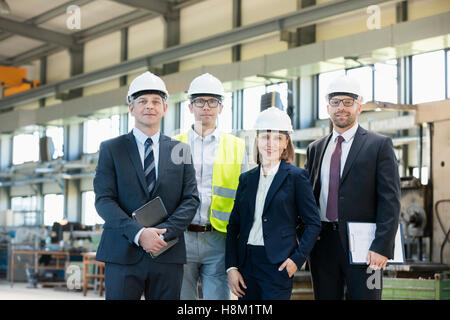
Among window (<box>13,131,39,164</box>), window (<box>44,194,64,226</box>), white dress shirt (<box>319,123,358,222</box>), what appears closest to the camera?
white dress shirt (<box>319,123,358,222</box>)

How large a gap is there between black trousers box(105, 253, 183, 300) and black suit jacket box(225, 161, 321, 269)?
1.21 feet

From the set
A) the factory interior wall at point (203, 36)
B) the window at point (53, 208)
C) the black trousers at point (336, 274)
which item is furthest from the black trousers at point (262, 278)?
the window at point (53, 208)

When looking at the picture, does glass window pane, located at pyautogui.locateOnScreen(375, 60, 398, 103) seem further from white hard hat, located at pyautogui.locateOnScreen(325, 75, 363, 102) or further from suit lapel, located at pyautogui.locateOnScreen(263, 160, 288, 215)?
suit lapel, located at pyautogui.locateOnScreen(263, 160, 288, 215)

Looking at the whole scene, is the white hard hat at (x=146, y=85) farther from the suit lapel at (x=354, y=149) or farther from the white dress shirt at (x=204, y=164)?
the suit lapel at (x=354, y=149)

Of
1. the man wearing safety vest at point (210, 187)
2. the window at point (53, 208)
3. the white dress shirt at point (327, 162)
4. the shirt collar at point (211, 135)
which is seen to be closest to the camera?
the white dress shirt at point (327, 162)

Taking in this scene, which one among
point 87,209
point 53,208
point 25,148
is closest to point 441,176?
point 87,209

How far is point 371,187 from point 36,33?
12.5 meters

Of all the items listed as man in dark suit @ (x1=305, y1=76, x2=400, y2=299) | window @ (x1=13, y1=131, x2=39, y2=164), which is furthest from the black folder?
window @ (x1=13, y1=131, x2=39, y2=164)

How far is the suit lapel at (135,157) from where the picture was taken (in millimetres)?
2713

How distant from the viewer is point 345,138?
2994 mm

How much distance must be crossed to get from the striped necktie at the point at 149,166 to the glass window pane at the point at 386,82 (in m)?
8.65

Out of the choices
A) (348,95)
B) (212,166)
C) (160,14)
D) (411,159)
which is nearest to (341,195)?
(348,95)

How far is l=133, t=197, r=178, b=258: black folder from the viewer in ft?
8.57
